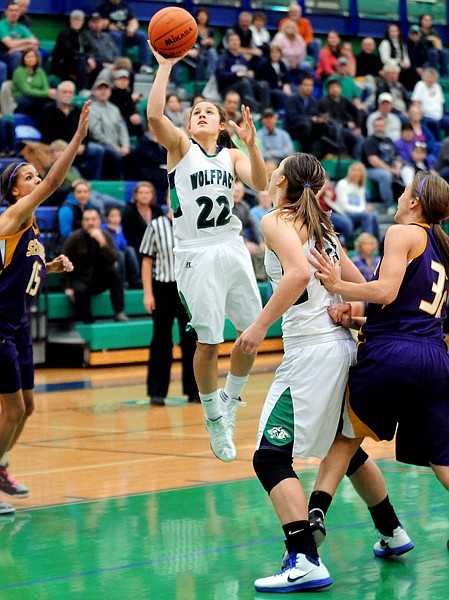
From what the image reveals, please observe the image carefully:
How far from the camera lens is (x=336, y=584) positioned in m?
5.23

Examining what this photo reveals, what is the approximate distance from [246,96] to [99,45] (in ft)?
8.20

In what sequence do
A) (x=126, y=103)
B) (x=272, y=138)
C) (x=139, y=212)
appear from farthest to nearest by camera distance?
(x=272, y=138), (x=126, y=103), (x=139, y=212)

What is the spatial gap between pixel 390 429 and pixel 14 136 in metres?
11.8

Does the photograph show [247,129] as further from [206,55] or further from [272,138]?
[206,55]

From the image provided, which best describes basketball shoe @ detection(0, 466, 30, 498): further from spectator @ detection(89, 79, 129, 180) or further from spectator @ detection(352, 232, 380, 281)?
spectator @ detection(89, 79, 129, 180)

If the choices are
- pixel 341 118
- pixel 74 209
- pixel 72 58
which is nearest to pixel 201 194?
pixel 74 209

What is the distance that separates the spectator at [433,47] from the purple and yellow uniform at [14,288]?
1829 centimetres

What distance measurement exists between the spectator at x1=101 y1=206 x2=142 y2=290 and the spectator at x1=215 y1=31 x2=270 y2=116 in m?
4.11

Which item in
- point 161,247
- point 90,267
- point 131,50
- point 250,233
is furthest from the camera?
point 131,50

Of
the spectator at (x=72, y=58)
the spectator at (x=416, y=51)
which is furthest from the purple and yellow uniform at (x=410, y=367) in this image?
the spectator at (x=416, y=51)

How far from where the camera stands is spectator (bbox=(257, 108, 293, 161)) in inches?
706

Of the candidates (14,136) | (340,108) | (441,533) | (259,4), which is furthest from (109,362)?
(259,4)

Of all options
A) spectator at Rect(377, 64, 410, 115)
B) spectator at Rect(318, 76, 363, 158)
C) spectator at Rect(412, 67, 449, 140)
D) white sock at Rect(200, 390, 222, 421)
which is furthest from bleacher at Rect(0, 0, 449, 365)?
white sock at Rect(200, 390, 222, 421)

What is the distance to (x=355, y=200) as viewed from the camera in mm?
18078
